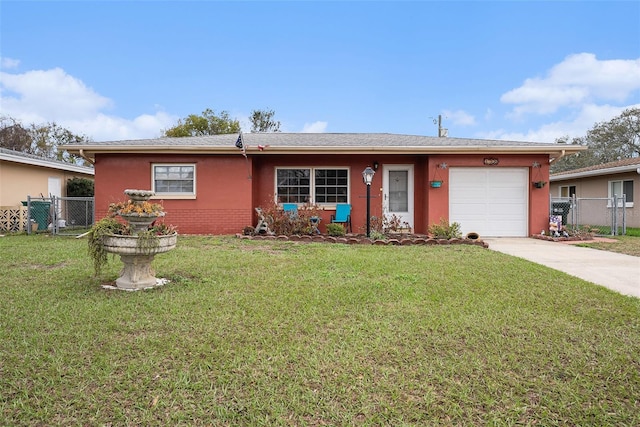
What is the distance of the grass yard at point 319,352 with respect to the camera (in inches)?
74.6

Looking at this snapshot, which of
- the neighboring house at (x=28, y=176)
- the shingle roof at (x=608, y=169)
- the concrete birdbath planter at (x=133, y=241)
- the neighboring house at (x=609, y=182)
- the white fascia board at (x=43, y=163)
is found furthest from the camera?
the neighboring house at (x=609, y=182)

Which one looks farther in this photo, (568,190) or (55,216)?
(568,190)

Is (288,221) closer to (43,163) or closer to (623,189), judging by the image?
(43,163)

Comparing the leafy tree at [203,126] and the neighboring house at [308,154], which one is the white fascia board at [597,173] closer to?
the neighboring house at [308,154]

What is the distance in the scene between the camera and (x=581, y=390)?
2.07m

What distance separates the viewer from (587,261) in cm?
609

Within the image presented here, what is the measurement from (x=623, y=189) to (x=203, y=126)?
1055 inches

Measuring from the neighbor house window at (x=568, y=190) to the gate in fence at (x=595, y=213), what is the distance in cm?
93

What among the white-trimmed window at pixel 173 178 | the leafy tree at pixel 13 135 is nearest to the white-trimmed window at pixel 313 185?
the white-trimmed window at pixel 173 178

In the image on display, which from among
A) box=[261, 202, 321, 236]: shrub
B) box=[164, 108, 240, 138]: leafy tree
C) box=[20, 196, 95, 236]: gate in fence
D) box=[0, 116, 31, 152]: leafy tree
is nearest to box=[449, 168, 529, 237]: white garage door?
box=[261, 202, 321, 236]: shrub

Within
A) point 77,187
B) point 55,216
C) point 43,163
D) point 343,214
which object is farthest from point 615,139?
point 43,163

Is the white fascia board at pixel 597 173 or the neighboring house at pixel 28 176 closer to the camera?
the neighboring house at pixel 28 176

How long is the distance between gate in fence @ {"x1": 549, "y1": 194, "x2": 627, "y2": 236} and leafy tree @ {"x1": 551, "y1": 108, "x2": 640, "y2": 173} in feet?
41.8

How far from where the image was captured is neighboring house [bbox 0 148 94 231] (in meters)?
11.3
